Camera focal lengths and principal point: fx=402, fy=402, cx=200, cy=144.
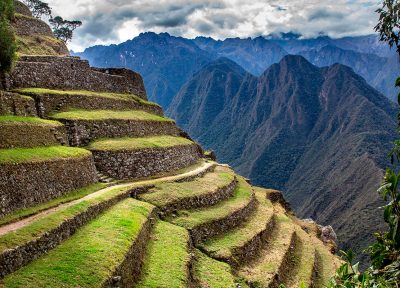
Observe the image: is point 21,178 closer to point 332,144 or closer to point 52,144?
point 52,144

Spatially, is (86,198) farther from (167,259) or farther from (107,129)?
(107,129)

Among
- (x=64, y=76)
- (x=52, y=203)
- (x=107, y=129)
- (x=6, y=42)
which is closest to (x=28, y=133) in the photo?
(x=52, y=203)

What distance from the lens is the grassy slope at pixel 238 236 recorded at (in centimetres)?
2116

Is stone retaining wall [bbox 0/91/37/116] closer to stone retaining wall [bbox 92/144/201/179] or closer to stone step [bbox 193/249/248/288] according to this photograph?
stone retaining wall [bbox 92/144/201/179]

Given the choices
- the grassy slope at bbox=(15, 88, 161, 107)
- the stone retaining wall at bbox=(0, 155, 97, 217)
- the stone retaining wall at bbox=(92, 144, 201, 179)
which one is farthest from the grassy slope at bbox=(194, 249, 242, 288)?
the grassy slope at bbox=(15, 88, 161, 107)

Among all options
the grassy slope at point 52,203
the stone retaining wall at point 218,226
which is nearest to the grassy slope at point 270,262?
the stone retaining wall at point 218,226

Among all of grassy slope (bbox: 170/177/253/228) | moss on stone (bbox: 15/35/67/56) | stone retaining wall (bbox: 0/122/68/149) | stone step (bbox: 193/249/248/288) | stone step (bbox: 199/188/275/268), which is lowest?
stone step (bbox: 199/188/275/268)

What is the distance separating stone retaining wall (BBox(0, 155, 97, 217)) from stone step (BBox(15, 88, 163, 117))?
21.1 feet

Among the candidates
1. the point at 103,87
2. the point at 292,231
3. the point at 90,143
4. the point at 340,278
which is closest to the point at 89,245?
the point at 340,278

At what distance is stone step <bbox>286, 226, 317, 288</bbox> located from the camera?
2294cm

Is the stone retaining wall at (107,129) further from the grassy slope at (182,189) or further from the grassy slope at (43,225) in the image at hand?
the grassy slope at (43,225)

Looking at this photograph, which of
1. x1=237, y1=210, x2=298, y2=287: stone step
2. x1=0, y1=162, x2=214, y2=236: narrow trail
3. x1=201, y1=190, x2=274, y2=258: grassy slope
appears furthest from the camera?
x1=201, y1=190, x2=274, y2=258: grassy slope

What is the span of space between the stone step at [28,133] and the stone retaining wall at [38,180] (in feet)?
5.75

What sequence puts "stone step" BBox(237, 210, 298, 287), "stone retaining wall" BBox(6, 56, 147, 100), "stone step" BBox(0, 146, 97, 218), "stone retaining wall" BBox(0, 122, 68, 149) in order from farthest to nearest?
"stone retaining wall" BBox(6, 56, 147, 100) < "stone step" BBox(237, 210, 298, 287) < "stone retaining wall" BBox(0, 122, 68, 149) < "stone step" BBox(0, 146, 97, 218)
